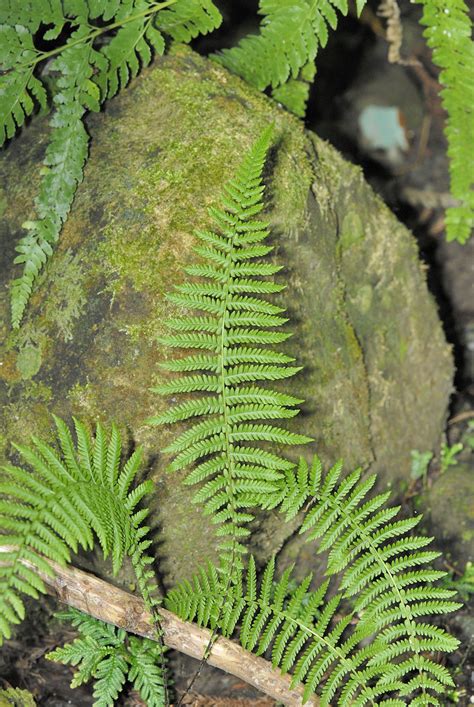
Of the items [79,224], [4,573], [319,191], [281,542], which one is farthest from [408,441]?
[4,573]

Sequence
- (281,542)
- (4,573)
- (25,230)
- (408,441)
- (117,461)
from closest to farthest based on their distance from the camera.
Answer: (4,573)
(117,461)
(25,230)
(281,542)
(408,441)

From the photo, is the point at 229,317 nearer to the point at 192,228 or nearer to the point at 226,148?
the point at 192,228

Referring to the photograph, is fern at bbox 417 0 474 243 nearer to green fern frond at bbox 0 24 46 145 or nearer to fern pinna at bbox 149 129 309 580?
fern pinna at bbox 149 129 309 580

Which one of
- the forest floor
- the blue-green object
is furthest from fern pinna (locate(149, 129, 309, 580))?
the blue-green object

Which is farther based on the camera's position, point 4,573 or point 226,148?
point 226,148

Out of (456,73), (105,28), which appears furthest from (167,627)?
(456,73)

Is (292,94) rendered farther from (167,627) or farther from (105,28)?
(167,627)
